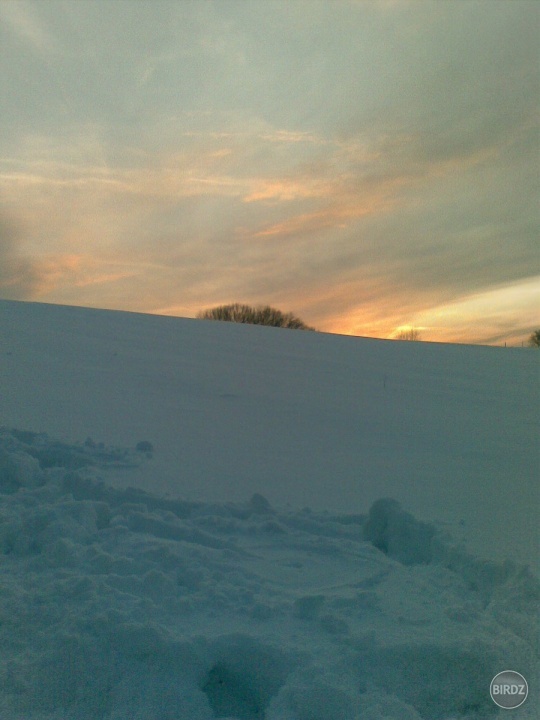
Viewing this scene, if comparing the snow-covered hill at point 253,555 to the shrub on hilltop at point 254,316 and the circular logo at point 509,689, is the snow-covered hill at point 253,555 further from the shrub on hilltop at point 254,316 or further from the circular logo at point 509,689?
the shrub on hilltop at point 254,316

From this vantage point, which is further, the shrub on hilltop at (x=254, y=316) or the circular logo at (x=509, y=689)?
the shrub on hilltop at (x=254, y=316)

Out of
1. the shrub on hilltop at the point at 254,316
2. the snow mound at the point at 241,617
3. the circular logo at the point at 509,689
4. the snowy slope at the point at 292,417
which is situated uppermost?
the shrub on hilltop at the point at 254,316

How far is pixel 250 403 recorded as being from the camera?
6504mm

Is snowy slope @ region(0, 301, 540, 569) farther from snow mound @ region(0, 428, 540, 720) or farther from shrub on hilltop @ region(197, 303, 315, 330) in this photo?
shrub on hilltop @ region(197, 303, 315, 330)

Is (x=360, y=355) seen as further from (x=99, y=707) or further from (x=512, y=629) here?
(x=99, y=707)

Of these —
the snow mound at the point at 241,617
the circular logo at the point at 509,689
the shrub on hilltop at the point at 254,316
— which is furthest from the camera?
the shrub on hilltop at the point at 254,316

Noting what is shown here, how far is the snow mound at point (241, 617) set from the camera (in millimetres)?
2098

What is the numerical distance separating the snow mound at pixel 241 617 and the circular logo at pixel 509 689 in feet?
0.10

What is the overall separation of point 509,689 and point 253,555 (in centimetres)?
131

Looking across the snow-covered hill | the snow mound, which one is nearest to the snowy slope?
the snow-covered hill

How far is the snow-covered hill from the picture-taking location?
7.10ft

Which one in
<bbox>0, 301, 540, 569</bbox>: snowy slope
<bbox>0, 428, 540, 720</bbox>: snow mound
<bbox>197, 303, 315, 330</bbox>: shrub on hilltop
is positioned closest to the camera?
<bbox>0, 428, 540, 720</bbox>: snow mound

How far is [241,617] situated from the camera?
2486 millimetres

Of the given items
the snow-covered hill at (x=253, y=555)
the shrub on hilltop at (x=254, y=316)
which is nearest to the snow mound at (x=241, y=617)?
the snow-covered hill at (x=253, y=555)
